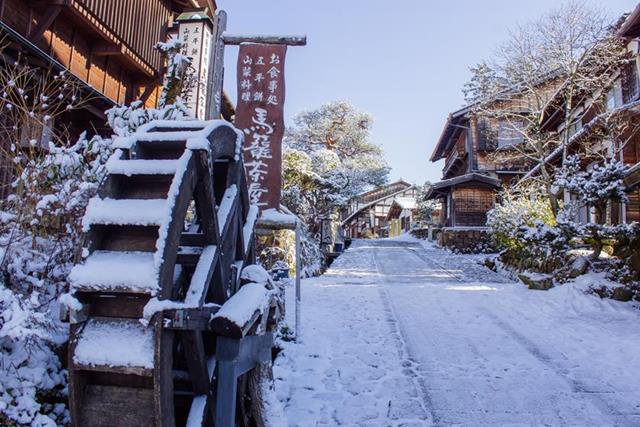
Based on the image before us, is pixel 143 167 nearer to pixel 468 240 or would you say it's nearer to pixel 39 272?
pixel 39 272

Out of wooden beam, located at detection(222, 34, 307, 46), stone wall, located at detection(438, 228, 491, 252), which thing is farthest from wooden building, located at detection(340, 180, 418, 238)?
A: wooden beam, located at detection(222, 34, 307, 46)

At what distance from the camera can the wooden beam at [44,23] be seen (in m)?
7.66

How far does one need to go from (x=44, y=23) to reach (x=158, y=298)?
7.76 meters

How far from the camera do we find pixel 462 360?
222 inches

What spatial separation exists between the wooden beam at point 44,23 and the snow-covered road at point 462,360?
6578 mm

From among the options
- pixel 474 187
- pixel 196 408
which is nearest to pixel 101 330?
pixel 196 408

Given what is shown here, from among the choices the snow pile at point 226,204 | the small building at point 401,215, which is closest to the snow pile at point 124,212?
the snow pile at point 226,204

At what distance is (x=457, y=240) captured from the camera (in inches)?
913

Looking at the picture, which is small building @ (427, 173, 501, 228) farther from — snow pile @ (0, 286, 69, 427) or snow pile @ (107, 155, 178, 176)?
snow pile @ (0, 286, 69, 427)

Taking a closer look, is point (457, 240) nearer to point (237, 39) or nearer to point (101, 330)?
point (237, 39)

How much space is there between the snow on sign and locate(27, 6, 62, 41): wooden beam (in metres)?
4.29

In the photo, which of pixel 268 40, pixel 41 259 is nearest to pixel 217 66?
pixel 268 40

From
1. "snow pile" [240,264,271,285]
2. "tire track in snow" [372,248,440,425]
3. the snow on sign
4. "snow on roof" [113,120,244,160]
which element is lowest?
"tire track in snow" [372,248,440,425]

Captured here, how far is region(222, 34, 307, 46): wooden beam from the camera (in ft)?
19.3
